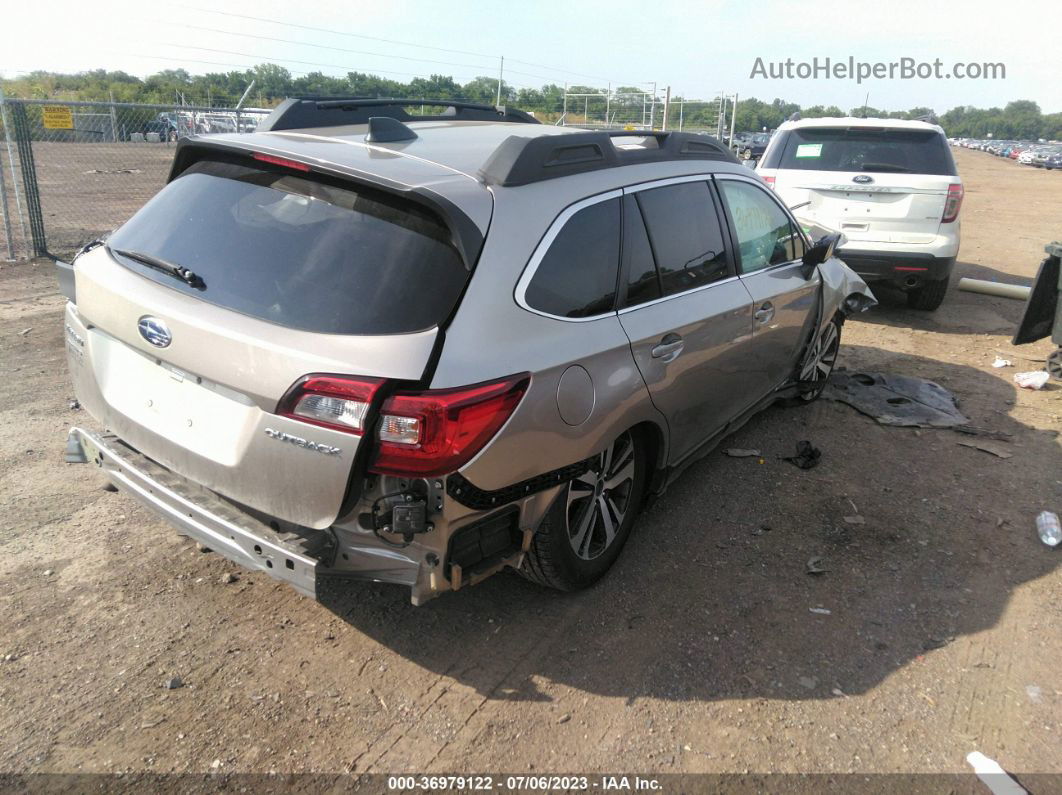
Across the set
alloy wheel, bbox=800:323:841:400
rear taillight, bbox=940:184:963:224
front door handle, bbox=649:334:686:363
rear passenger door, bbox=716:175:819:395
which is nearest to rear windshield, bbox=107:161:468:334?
front door handle, bbox=649:334:686:363

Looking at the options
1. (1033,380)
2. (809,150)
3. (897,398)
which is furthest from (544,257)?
(809,150)

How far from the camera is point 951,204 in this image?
26.8 feet

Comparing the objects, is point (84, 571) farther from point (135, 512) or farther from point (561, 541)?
point (561, 541)

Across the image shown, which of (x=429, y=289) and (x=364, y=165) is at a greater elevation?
(x=364, y=165)

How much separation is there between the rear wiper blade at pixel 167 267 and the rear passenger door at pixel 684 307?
1.59m

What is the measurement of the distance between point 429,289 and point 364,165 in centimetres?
55

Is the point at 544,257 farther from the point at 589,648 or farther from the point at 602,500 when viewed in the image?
the point at 589,648

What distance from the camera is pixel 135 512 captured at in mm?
4031

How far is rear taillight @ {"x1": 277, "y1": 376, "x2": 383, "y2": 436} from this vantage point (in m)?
2.46

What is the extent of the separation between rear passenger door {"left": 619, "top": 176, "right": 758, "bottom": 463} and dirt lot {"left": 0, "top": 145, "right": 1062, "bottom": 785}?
686mm

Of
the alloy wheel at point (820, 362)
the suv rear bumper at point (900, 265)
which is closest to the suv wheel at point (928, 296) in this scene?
the suv rear bumper at point (900, 265)

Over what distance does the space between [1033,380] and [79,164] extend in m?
24.8

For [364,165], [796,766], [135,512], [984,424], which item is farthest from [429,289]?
[984,424]

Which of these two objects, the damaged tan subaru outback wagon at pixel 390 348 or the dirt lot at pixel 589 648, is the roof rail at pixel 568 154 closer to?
the damaged tan subaru outback wagon at pixel 390 348
